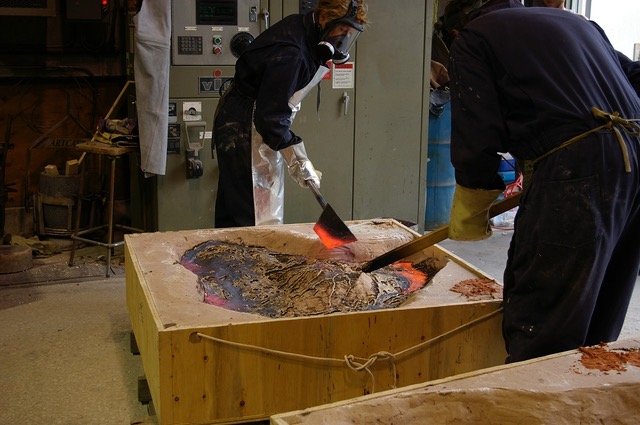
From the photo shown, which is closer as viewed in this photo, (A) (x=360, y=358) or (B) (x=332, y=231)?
(A) (x=360, y=358)

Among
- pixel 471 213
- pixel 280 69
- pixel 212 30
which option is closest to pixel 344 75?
pixel 212 30

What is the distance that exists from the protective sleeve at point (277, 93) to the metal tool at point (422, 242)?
819 mm

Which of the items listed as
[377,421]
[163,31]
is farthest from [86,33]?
[377,421]

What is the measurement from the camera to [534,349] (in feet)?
7.54

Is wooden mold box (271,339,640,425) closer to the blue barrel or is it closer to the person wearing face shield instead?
the person wearing face shield

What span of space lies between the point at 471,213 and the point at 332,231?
102cm

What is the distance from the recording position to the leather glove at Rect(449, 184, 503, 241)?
8.17 feet

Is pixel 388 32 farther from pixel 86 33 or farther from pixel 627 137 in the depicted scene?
pixel 627 137

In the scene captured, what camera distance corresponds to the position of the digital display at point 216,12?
4.71 m

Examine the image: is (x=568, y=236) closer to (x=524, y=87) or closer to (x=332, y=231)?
(x=524, y=87)

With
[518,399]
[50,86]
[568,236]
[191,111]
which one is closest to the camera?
[518,399]

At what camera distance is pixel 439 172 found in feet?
19.5

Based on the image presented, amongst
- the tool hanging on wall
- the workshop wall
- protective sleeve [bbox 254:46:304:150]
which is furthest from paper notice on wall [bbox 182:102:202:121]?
protective sleeve [bbox 254:46:304:150]

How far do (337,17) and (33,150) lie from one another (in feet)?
9.31
